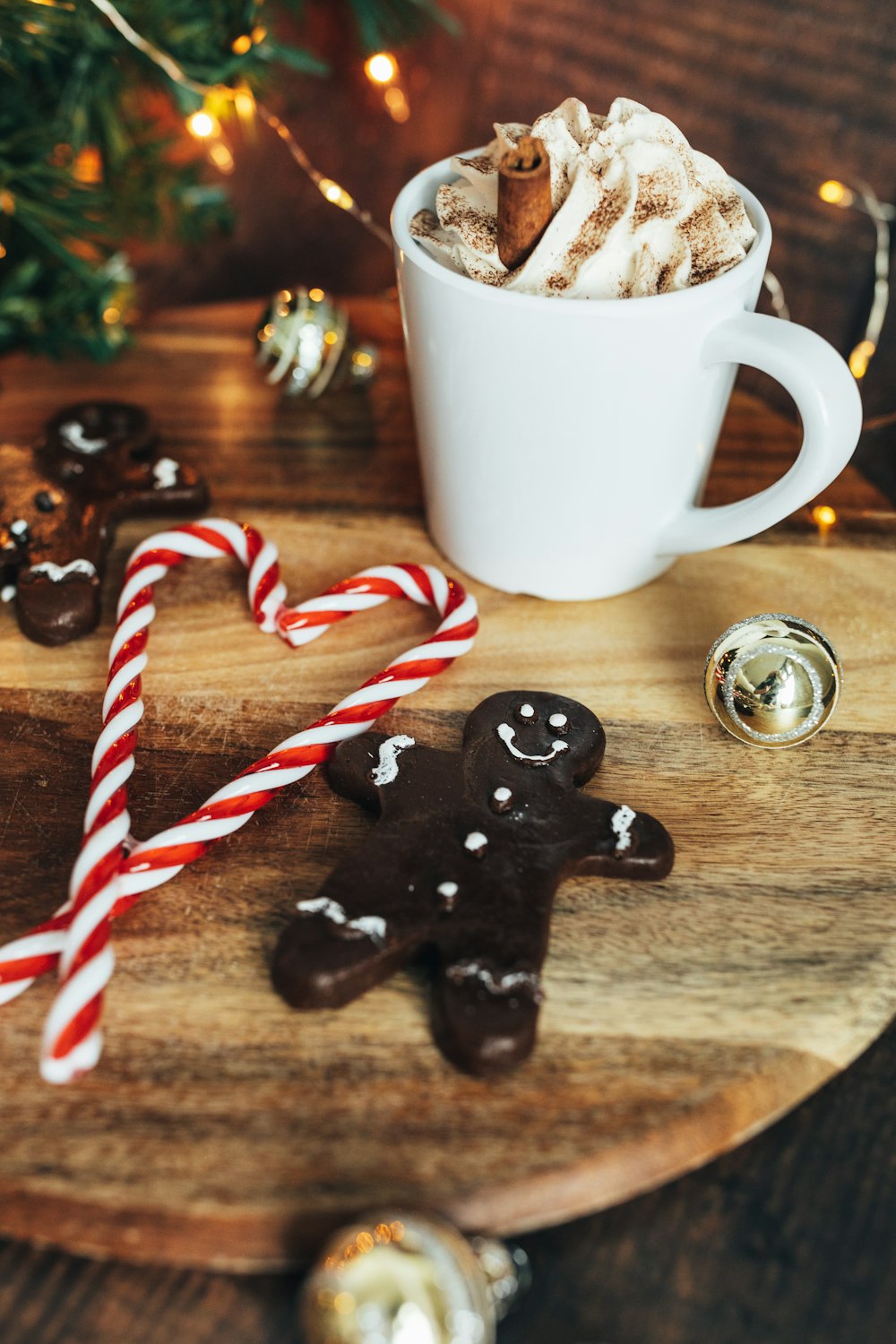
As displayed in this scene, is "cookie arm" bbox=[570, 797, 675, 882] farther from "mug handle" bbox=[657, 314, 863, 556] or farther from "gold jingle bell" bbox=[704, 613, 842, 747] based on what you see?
"mug handle" bbox=[657, 314, 863, 556]

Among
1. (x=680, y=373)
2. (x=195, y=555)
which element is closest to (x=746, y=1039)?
(x=680, y=373)

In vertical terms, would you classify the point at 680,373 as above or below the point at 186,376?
above

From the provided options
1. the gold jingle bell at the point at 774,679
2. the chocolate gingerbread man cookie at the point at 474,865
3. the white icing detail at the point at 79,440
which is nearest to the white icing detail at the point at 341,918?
the chocolate gingerbread man cookie at the point at 474,865

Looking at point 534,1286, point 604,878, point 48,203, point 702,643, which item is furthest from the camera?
point 48,203

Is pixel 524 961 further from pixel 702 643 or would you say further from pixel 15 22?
pixel 15 22

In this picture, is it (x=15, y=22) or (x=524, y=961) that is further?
(x=15, y=22)

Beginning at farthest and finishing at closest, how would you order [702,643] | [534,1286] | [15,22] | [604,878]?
[15,22], [702,643], [604,878], [534,1286]

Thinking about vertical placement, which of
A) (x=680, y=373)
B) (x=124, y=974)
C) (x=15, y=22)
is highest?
(x=15, y=22)
